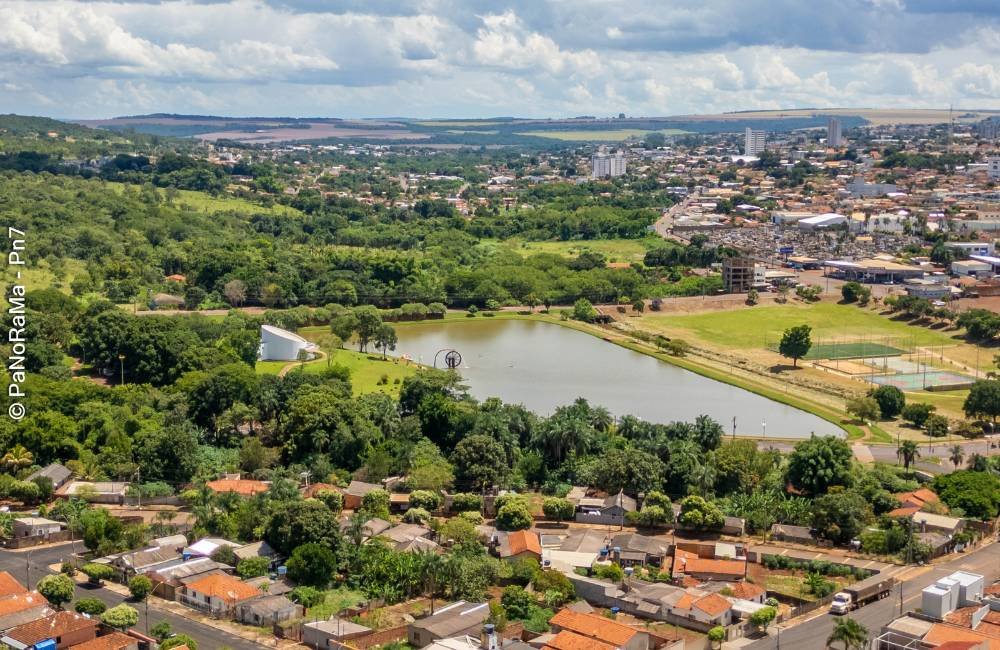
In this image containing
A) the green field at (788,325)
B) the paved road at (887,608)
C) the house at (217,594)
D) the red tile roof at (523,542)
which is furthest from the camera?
the green field at (788,325)

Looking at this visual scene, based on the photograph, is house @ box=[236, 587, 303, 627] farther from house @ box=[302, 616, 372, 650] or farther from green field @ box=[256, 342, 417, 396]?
green field @ box=[256, 342, 417, 396]

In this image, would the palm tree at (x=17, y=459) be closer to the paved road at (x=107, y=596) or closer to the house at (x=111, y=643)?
the paved road at (x=107, y=596)

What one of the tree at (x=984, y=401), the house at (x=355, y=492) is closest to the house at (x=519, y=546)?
the house at (x=355, y=492)

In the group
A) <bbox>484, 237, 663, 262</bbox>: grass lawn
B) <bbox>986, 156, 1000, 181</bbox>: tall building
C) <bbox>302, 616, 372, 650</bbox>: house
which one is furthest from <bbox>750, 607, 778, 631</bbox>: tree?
<bbox>986, 156, 1000, 181</bbox>: tall building

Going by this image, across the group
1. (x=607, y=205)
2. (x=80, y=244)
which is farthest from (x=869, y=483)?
(x=607, y=205)

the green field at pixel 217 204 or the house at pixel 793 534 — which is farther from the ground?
the green field at pixel 217 204

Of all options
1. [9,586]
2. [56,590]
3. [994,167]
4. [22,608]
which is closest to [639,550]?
[56,590]
